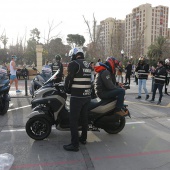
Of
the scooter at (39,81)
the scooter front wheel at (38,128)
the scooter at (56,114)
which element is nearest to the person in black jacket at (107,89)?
the scooter at (56,114)

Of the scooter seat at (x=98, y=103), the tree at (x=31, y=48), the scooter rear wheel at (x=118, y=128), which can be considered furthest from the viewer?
the tree at (x=31, y=48)

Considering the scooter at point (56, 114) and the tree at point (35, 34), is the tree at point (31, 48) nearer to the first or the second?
the tree at point (35, 34)

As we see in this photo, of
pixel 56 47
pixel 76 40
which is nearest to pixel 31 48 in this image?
pixel 56 47

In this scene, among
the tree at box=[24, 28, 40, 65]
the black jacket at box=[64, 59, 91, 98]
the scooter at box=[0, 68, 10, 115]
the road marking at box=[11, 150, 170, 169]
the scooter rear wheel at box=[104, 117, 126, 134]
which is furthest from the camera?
the tree at box=[24, 28, 40, 65]

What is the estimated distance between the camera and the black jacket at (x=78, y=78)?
3.71 m

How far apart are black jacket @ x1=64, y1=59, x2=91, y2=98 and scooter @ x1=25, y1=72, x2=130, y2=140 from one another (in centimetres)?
72

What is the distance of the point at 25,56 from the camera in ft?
139

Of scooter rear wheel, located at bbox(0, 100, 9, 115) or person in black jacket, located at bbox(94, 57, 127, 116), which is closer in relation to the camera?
person in black jacket, located at bbox(94, 57, 127, 116)

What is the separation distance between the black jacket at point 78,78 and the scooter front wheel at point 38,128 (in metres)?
1.03

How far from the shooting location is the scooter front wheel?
440cm

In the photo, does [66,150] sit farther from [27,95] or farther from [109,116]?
[27,95]

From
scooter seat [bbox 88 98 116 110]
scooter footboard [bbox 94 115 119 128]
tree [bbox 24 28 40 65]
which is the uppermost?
tree [bbox 24 28 40 65]

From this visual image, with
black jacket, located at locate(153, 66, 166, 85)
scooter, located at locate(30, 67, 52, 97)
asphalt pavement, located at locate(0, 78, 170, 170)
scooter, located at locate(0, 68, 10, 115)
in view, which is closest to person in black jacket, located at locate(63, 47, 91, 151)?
asphalt pavement, located at locate(0, 78, 170, 170)

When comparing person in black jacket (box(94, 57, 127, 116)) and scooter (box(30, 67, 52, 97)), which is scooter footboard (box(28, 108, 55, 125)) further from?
scooter (box(30, 67, 52, 97))
